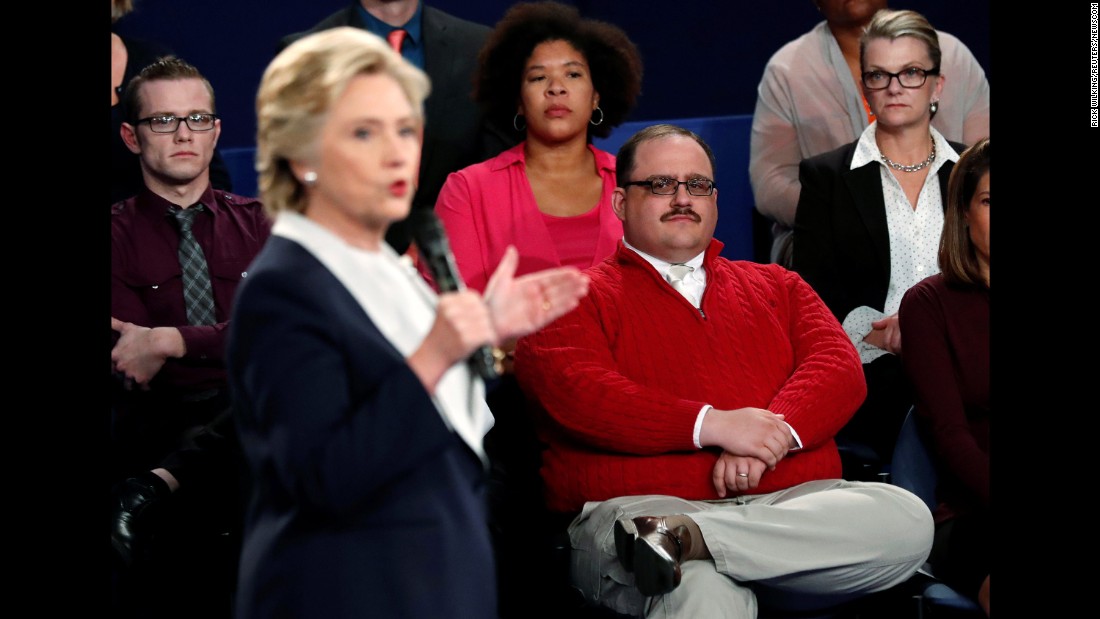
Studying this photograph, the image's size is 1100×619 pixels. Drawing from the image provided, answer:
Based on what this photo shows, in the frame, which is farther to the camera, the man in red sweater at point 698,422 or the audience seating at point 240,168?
the audience seating at point 240,168

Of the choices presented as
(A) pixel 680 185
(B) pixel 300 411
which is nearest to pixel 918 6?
(A) pixel 680 185

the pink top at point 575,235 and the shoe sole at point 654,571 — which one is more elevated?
the pink top at point 575,235

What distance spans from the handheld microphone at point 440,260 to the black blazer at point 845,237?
1646 millimetres

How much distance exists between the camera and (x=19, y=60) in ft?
6.10

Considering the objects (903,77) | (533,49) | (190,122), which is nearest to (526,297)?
(190,122)

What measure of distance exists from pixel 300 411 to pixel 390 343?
13cm

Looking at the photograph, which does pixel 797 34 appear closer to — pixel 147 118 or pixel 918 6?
pixel 918 6

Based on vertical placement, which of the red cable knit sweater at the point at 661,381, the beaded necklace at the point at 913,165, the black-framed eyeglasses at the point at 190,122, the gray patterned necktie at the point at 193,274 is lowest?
the red cable knit sweater at the point at 661,381

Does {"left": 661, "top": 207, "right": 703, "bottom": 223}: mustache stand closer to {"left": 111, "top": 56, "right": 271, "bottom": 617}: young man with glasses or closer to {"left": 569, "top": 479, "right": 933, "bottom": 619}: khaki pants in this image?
{"left": 569, "top": 479, "right": 933, "bottom": 619}: khaki pants

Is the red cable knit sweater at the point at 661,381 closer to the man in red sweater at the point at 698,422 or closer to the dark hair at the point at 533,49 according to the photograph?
A: the man in red sweater at the point at 698,422

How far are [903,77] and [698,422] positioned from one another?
1103 mm

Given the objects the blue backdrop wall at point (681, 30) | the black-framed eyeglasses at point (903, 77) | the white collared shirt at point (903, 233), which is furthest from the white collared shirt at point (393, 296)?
the blue backdrop wall at point (681, 30)

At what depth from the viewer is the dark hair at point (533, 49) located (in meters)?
2.90

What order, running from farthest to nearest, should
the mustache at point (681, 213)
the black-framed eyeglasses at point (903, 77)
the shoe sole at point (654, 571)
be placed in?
the black-framed eyeglasses at point (903, 77) → the mustache at point (681, 213) → the shoe sole at point (654, 571)
